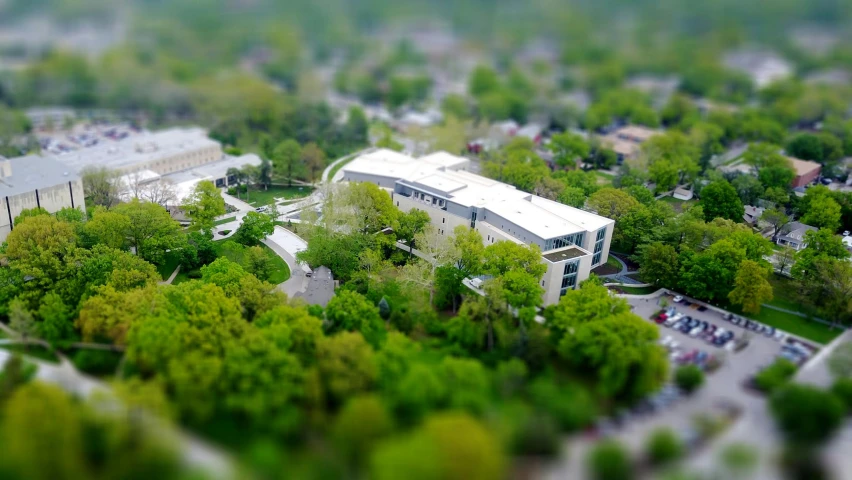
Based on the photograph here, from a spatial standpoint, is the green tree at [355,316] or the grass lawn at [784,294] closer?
the green tree at [355,316]

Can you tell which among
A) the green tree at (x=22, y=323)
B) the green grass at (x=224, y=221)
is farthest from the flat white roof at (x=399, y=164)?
the green tree at (x=22, y=323)

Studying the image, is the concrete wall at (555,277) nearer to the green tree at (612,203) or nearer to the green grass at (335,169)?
the green tree at (612,203)

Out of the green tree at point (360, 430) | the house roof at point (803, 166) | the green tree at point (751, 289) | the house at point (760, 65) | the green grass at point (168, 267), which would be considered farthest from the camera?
the house at point (760, 65)

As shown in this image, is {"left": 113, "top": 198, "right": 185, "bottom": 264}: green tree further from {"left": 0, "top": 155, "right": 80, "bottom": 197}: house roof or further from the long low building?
the long low building

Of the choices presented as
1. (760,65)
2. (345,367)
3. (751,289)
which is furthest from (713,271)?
(760,65)

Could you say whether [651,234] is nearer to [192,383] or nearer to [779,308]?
[779,308]

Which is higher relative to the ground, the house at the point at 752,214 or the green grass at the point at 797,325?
the house at the point at 752,214

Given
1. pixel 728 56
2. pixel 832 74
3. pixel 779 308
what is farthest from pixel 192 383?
pixel 728 56
